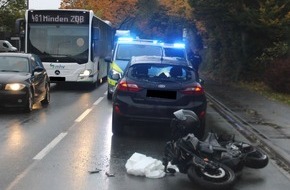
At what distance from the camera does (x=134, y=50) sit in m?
17.2

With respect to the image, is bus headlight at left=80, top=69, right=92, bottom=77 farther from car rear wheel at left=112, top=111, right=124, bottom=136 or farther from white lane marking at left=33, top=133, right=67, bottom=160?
car rear wheel at left=112, top=111, right=124, bottom=136

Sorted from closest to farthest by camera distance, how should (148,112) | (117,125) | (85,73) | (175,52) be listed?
(148,112)
(117,125)
(85,73)
(175,52)

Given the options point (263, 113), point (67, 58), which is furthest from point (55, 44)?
point (263, 113)

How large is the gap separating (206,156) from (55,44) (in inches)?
539

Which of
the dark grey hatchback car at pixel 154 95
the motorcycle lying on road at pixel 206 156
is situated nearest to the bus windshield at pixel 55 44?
the dark grey hatchback car at pixel 154 95

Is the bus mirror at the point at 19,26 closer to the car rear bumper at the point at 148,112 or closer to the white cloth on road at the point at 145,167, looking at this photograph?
the car rear bumper at the point at 148,112

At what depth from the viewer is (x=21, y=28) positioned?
19.5 metres

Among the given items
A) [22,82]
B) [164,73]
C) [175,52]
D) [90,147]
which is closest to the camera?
[90,147]

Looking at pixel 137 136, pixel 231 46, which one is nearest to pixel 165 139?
pixel 137 136

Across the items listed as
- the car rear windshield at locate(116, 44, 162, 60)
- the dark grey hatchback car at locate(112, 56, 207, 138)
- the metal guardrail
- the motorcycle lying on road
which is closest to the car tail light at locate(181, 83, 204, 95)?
the dark grey hatchback car at locate(112, 56, 207, 138)

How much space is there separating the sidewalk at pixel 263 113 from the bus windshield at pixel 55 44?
5402mm

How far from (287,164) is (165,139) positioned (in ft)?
8.81

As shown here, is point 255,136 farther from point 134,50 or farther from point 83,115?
point 134,50

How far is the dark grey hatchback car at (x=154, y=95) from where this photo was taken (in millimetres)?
9531
